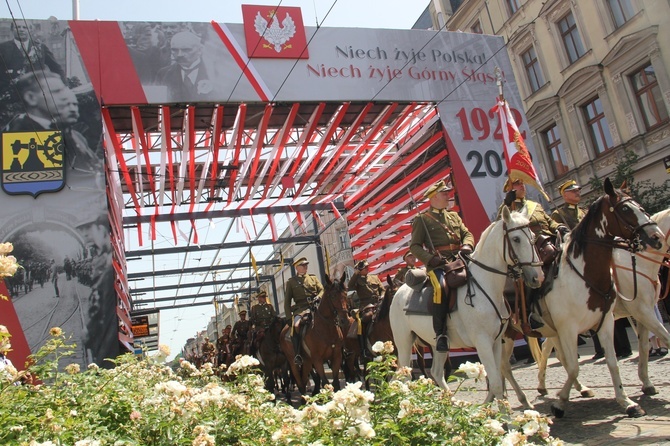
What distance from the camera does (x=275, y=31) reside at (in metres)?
11.4

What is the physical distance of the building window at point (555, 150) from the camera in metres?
23.9

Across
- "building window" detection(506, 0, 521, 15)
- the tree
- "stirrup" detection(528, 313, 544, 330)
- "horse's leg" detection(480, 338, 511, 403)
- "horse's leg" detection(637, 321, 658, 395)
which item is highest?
"building window" detection(506, 0, 521, 15)

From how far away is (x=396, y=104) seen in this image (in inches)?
491

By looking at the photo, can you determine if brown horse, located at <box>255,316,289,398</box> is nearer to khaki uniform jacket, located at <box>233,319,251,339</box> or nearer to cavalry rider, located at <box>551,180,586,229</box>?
khaki uniform jacket, located at <box>233,319,251,339</box>

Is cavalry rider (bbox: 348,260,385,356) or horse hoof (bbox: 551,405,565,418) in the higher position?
cavalry rider (bbox: 348,260,385,356)

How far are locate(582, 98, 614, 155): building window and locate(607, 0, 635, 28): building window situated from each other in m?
2.95

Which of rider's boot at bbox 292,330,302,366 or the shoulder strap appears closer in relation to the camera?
the shoulder strap

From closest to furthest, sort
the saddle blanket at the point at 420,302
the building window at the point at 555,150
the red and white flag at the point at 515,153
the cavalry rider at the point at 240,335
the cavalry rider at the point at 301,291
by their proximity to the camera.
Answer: the saddle blanket at the point at 420,302
the red and white flag at the point at 515,153
the cavalry rider at the point at 301,291
the cavalry rider at the point at 240,335
the building window at the point at 555,150

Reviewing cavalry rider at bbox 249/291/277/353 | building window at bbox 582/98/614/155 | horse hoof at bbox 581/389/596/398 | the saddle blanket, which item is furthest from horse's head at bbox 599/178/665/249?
building window at bbox 582/98/614/155

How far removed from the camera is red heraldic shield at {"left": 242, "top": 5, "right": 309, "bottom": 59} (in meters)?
11.3

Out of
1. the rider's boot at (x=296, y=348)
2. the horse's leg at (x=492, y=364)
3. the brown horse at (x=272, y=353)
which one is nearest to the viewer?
the horse's leg at (x=492, y=364)

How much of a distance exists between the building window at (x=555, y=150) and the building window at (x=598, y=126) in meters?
1.65

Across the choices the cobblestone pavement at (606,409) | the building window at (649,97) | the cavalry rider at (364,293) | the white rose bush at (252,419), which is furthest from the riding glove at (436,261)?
the building window at (649,97)

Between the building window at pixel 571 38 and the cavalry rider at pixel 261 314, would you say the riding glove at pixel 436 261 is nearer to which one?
the cavalry rider at pixel 261 314
